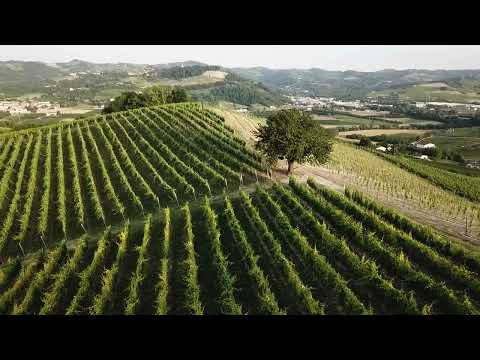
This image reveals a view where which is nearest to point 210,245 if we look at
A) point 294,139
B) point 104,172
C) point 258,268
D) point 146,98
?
point 258,268

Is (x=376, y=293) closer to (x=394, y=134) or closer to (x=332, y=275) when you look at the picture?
(x=332, y=275)

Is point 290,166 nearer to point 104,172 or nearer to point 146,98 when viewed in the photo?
point 104,172

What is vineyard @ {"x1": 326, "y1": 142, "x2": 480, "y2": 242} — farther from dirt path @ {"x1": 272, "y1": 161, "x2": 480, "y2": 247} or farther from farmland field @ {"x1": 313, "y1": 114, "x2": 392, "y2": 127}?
farmland field @ {"x1": 313, "y1": 114, "x2": 392, "y2": 127}

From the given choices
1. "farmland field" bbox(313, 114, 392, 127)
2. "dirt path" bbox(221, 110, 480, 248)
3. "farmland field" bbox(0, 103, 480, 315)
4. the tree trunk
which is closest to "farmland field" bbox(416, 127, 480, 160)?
"farmland field" bbox(313, 114, 392, 127)

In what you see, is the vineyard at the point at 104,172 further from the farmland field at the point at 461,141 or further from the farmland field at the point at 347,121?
the farmland field at the point at 347,121
